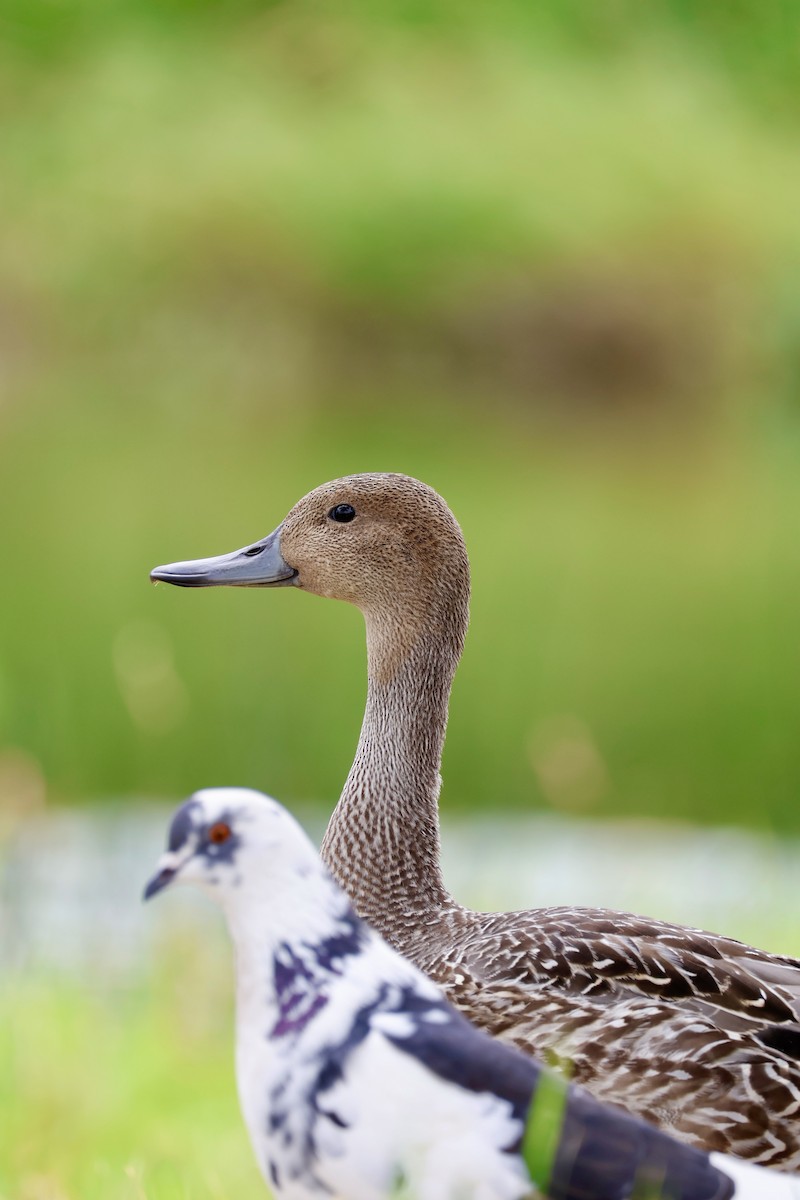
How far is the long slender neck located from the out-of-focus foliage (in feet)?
4.32

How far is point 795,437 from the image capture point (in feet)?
98.0

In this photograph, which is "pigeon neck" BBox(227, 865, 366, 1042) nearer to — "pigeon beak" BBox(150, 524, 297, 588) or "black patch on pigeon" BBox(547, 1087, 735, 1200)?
"black patch on pigeon" BBox(547, 1087, 735, 1200)

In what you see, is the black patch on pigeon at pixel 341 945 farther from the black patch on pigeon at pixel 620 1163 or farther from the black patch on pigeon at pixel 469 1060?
the black patch on pigeon at pixel 620 1163

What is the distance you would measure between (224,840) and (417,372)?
39473 mm

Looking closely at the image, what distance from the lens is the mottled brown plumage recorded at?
2.97 meters

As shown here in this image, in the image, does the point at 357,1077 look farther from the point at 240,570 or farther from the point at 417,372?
the point at 417,372

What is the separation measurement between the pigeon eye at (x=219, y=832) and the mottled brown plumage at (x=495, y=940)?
144 cm

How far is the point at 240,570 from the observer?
149 inches

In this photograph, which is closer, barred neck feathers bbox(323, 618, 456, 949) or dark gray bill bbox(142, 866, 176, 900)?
dark gray bill bbox(142, 866, 176, 900)

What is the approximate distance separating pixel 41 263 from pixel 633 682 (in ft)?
106

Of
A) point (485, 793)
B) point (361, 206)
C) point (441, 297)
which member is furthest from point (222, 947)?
point (361, 206)

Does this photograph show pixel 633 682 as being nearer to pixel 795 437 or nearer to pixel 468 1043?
pixel 468 1043

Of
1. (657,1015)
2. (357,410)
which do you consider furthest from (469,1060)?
(357,410)

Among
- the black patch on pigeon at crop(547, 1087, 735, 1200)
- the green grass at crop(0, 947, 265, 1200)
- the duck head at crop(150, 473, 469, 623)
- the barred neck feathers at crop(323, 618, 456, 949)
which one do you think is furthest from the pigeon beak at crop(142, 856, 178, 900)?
the duck head at crop(150, 473, 469, 623)
